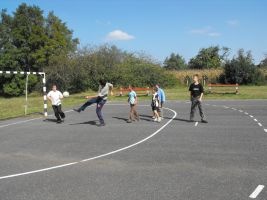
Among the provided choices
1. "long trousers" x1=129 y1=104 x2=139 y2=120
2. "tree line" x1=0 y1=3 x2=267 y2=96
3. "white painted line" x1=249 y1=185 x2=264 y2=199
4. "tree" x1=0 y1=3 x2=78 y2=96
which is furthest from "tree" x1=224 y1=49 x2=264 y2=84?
"white painted line" x1=249 y1=185 x2=264 y2=199

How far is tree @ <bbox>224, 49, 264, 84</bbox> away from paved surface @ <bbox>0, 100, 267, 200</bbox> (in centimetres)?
3933

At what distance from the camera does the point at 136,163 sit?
1002 cm

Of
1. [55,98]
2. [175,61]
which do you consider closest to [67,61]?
[55,98]

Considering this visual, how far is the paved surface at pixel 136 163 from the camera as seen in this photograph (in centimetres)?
756

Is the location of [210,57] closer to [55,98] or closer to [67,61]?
[67,61]

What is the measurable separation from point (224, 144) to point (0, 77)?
6338 centimetres

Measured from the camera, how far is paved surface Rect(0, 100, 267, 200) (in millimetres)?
7559

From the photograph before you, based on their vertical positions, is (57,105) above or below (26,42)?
below

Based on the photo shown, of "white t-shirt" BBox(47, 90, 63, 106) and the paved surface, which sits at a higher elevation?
"white t-shirt" BBox(47, 90, 63, 106)

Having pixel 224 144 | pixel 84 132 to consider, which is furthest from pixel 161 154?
pixel 84 132

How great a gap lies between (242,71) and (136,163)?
157 feet

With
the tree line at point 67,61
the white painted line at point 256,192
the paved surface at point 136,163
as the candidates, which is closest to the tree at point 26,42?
the tree line at point 67,61

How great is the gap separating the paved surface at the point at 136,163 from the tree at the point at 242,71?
39335 millimetres

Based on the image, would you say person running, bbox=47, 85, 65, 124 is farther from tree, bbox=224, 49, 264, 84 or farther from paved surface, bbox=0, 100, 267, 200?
tree, bbox=224, 49, 264, 84
